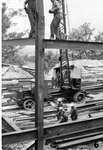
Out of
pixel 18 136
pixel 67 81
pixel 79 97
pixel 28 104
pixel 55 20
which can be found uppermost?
pixel 55 20

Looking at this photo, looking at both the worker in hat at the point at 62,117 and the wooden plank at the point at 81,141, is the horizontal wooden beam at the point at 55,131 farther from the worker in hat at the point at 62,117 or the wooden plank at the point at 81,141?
the worker in hat at the point at 62,117

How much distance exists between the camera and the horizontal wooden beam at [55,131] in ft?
15.3

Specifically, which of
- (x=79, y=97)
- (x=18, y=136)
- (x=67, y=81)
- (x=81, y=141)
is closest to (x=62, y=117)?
(x=81, y=141)

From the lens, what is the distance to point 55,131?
16.7ft

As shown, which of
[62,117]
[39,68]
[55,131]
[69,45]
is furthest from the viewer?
[62,117]

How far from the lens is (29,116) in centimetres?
1029

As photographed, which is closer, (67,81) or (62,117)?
(62,117)

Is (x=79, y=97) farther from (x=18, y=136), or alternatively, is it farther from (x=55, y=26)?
(x=18, y=136)

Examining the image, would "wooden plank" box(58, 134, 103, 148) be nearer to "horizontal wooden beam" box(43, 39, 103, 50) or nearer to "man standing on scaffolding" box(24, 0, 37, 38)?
"horizontal wooden beam" box(43, 39, 103, 50)

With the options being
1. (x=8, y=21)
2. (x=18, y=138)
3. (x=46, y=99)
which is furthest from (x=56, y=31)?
(x=8, y=21)

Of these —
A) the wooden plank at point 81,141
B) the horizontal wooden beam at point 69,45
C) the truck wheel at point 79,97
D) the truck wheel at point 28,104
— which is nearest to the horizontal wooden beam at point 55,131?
the horizontal wooden beam at point 69,45

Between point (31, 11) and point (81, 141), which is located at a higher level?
point (31, 11)

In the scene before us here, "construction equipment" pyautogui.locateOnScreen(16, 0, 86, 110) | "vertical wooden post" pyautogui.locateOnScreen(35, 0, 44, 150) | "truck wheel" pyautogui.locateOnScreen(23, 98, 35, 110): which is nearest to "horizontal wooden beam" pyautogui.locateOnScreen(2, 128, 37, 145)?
"vertical wooden post" pyautogui.locateOnScreen(35, 0, 44, 150)

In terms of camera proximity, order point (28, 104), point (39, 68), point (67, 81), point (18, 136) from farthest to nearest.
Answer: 1. point (67, 81)
2. point (28, 104)
3. point (39, 68)
4. point (18, 136)
